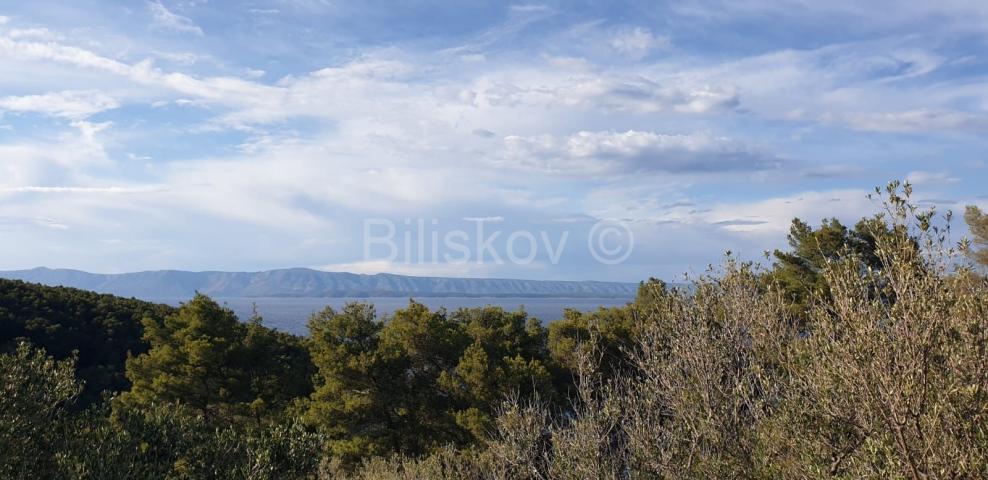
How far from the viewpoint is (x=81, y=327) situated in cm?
6025

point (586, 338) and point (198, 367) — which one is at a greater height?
point (586, 338)

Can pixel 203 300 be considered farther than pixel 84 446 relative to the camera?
Yes

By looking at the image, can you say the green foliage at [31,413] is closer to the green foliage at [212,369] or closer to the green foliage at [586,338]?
the green foliage at [212,369]

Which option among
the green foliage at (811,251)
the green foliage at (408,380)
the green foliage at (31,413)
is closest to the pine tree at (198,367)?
the green foliage at (408,380)

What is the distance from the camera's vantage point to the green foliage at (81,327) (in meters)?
54.8

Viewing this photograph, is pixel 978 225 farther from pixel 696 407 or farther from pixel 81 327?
pixel 81 327

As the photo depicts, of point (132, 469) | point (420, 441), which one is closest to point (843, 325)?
point (132, 469)

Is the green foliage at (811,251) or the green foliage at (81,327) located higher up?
the green foliage at (811,251)

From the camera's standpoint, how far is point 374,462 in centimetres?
2953

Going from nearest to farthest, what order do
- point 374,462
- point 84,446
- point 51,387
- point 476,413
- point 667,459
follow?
point 667,459 → point 84,446 → point 51,387 → point 374,462 → point 476,413

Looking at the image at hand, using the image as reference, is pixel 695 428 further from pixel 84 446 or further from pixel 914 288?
pixel 84 446

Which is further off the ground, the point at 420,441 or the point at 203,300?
the point at 203,300

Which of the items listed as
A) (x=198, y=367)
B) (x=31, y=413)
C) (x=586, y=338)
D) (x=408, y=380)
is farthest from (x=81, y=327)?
(x=31, y=413)

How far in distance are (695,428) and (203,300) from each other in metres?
35.5
